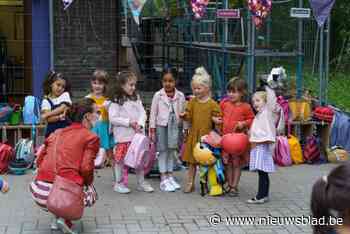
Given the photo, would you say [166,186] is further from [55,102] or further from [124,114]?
[55,102]

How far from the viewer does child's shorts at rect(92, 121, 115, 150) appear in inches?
305

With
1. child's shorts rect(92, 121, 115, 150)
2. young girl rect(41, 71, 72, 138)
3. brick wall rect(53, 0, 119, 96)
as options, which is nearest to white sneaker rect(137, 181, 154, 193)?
child's shorts rect(92, 121, 115, 150)

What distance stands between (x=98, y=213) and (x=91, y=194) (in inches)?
29.8

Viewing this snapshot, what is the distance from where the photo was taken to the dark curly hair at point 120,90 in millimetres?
7289

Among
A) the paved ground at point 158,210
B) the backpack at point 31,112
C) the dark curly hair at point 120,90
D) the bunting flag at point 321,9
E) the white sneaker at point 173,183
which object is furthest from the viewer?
the bunting flag at point 321,9

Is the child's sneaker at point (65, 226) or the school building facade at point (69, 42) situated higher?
the school building facade at point (69, 42)

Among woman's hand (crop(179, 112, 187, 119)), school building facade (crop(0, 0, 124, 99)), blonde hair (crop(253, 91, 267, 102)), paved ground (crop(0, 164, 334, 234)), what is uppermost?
school building facade (crop(0, 0, 124, 99))

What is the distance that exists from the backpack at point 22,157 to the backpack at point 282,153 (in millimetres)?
3370

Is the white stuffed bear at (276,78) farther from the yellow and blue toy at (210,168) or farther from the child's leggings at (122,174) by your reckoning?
the child's leggings at (122,174)

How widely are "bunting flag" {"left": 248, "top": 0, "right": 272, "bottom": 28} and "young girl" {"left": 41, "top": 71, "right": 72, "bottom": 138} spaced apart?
9.73 feet

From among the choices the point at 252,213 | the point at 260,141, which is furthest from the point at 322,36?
the point at 252,213

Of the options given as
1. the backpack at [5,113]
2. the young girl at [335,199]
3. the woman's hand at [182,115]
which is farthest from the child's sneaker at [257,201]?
the young girl at [335,199]

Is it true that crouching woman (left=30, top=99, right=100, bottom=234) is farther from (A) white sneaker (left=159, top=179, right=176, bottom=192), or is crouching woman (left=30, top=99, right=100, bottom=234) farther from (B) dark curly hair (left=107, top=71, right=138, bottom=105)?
(A) white sneaker (left=159, top=179, right=176, bottom=192)

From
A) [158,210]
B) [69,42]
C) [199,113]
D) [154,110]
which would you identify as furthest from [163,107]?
[69,42]
